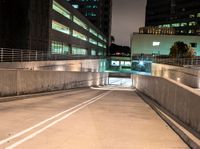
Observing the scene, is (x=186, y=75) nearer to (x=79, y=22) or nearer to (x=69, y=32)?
(x=69, y=32)

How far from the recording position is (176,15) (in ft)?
522

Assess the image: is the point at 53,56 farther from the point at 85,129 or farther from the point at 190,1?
the point at 190,1

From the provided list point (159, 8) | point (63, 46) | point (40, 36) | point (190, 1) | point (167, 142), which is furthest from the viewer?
point (159, 8)

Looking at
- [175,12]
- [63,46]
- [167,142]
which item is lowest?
[167,142]

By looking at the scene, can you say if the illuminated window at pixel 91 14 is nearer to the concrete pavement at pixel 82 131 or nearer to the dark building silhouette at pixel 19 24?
the dark building silhouette at pixel 19 24

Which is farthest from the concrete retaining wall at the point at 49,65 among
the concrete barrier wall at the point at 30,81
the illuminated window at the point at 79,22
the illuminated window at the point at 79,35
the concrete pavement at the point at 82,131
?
the concrete pavement at the point at 82,131

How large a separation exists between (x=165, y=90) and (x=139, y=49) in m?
89.9

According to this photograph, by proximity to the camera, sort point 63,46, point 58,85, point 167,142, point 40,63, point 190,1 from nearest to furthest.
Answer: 1. point 167,142
2. point 58,85
3. point 40,63
4. point 63,46
5. point 190,1

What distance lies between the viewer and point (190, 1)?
501 ft

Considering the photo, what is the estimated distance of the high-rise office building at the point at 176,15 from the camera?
488 feet

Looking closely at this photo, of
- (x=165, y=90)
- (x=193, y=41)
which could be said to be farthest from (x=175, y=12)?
(x=165, y=90)

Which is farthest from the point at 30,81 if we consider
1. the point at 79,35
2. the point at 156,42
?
the point at 156,42

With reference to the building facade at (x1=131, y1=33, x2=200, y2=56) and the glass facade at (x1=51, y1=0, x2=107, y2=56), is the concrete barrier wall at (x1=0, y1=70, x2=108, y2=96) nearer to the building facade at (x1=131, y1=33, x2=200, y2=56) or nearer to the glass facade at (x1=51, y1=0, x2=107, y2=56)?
the glass facade at (x1=51, y1=0, x2=107, y2=56)

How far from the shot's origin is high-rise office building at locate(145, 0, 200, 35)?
149 metres
